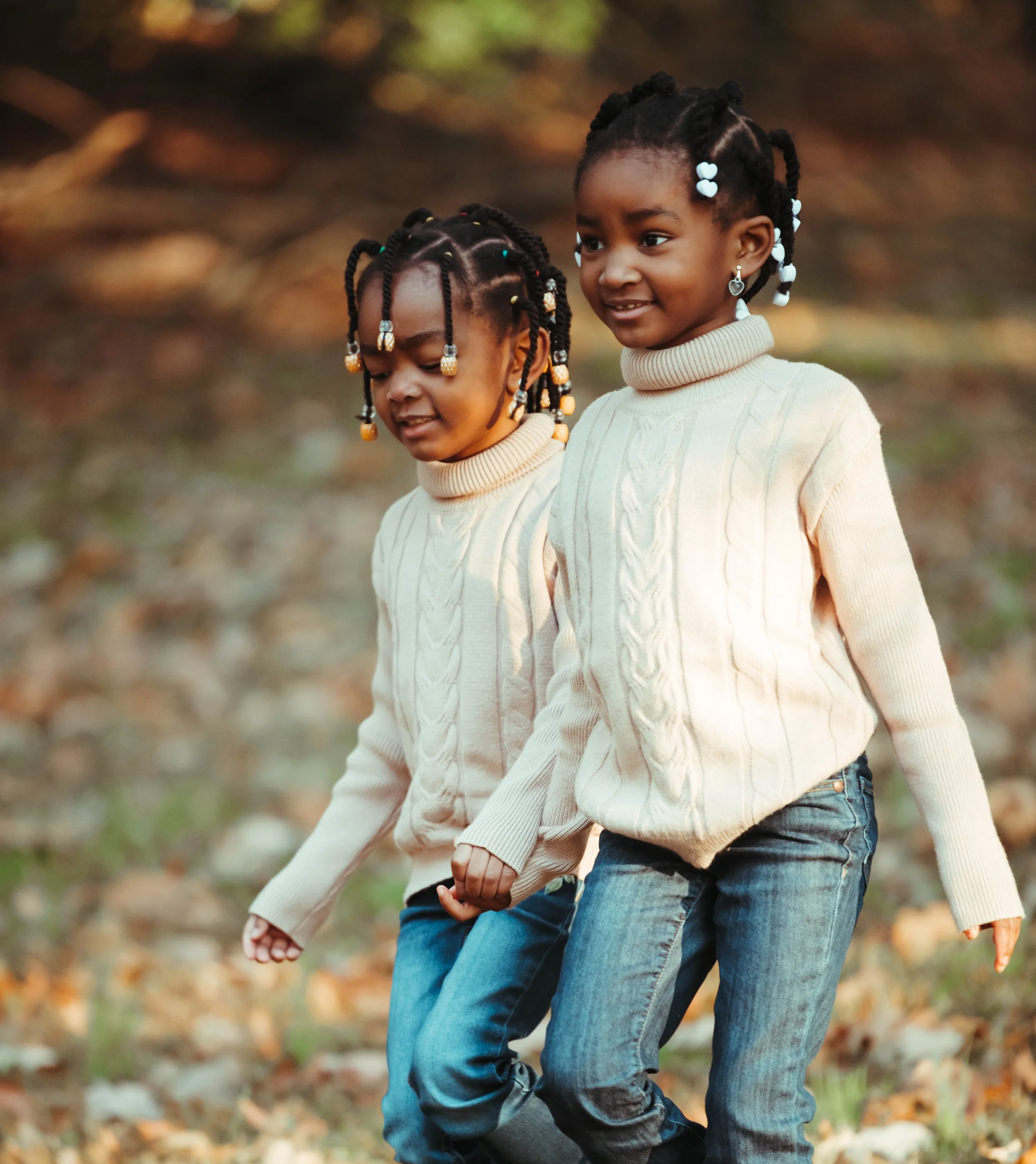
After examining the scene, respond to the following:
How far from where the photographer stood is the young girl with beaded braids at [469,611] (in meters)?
2.33

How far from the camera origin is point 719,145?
2.07 metres

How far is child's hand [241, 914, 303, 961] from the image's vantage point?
276 cm

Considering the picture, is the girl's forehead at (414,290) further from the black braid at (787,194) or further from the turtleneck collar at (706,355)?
the black braid at (787,194)

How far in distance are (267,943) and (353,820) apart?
289 millimetres

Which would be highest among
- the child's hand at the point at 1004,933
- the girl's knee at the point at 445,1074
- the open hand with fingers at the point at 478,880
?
the open hand with fingers at the point at 478,880

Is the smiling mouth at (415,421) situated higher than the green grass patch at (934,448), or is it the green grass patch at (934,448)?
the smiling mouth at (415,421)

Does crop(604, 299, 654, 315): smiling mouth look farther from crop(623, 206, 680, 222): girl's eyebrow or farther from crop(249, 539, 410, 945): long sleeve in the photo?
crop(249, 539, 410, 945): long sleeve

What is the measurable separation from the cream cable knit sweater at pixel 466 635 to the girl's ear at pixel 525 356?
8 cm

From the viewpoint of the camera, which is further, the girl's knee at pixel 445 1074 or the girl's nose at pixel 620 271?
the girl's knee at pixel 445 1074

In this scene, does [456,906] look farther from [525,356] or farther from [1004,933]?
[525,356]

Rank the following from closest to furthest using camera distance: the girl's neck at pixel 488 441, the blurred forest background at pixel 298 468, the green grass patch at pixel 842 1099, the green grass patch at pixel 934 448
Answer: the girl's neck at pixel 488 441 < the green grass patch at pixel 842 1099 < the blurred forest background at pixel 298 468 < the green grass patch at pixel 934 448

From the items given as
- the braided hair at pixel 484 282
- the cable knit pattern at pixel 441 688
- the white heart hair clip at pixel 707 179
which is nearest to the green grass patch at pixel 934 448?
the braided hair at pixel 484 282

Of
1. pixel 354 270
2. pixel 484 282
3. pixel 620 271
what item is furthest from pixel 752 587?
pixel 354 270

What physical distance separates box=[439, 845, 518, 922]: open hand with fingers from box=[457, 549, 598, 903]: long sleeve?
0.01 metres
